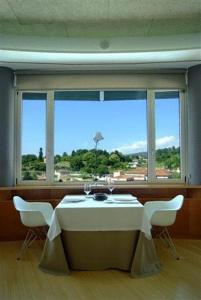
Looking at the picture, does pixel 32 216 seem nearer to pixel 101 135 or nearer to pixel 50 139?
pixel 50 139

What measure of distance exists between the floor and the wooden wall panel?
1.09 m

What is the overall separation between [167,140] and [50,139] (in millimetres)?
2222

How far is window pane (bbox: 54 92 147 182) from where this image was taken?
580cm

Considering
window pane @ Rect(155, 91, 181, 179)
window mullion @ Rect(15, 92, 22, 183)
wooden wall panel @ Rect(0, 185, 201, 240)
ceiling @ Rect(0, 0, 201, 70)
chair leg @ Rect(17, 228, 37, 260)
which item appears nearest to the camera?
ceiling @ Rect(0, 0, 201, 70)

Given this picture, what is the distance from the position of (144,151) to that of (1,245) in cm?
300

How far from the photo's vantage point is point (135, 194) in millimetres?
5301

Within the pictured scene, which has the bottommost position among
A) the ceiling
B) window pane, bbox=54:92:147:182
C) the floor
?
the floor

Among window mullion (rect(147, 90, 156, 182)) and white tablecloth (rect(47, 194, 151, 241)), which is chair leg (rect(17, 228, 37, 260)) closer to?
white tablecloth (rect(47, 194, 151, 241))

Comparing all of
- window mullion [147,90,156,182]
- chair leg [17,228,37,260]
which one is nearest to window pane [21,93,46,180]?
chair leg [17,228,37,260]

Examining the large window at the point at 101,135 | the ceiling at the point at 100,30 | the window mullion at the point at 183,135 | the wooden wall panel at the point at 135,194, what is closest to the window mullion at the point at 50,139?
the large window at the point at 101,135

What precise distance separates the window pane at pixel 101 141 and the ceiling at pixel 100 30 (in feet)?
3.15

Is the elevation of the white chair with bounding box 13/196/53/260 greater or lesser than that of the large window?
lesser

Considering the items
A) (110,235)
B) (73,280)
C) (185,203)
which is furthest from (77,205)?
(185,203)

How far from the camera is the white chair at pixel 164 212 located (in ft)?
13.5
